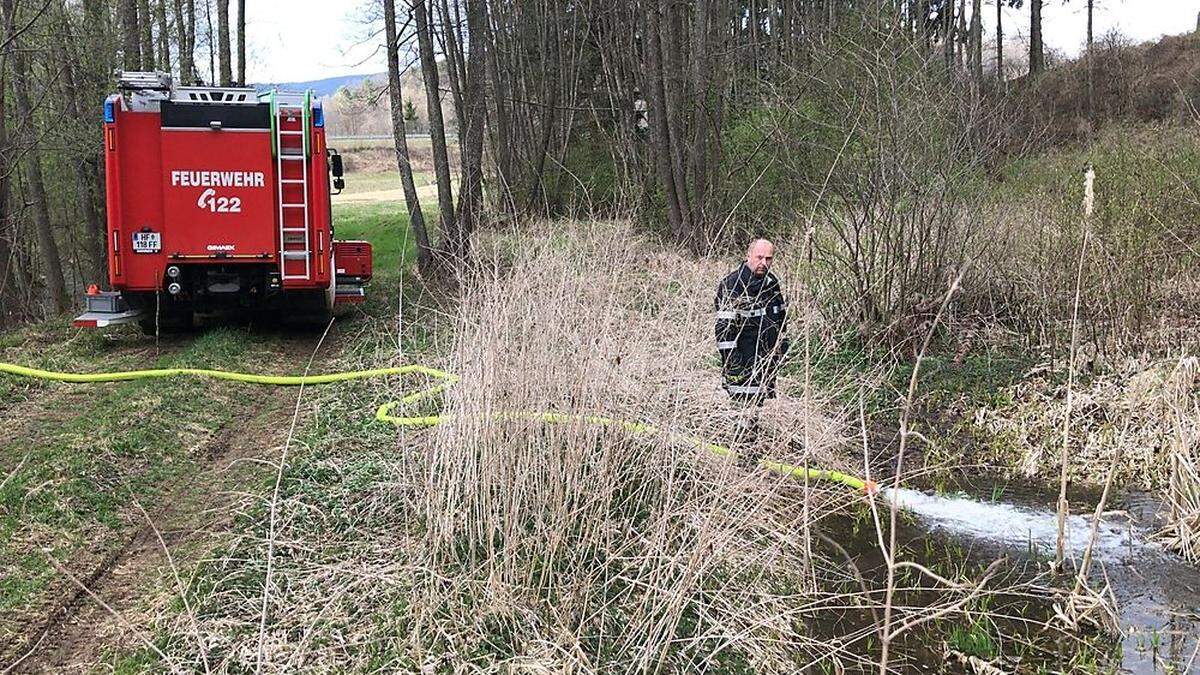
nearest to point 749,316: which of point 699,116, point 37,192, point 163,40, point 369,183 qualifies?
point 699,116

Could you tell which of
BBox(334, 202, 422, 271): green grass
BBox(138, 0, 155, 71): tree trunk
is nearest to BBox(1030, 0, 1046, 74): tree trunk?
BBox(334, 202, 422, 271): green grass

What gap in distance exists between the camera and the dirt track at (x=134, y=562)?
416 cm

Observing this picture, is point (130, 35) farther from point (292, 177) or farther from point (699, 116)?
point (699, 116)

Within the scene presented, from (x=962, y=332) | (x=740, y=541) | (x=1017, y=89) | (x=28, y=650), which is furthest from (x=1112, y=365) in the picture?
(x=1017, y=89)

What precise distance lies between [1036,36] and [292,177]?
2679 cm

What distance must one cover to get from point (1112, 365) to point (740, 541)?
16.5 feet

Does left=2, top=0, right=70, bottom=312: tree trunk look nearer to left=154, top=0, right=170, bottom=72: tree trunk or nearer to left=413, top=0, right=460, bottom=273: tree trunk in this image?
left=154, top=0, right=170, bottom=72: tree trunk

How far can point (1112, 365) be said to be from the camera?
8.44 m

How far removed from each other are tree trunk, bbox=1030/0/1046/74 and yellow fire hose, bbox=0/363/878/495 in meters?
27.0

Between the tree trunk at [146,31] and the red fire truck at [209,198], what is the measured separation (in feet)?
32.3

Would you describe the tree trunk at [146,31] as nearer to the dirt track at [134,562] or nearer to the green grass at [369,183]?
the green grass at [369,183]

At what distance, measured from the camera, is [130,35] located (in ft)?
54.9

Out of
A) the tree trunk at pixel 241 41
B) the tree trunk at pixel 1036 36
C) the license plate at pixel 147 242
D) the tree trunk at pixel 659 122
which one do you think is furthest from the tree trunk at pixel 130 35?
the tree trunk at pixel 1036 36

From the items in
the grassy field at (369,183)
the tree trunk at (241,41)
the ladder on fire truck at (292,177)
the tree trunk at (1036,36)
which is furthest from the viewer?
the grassy field at (369,183)
